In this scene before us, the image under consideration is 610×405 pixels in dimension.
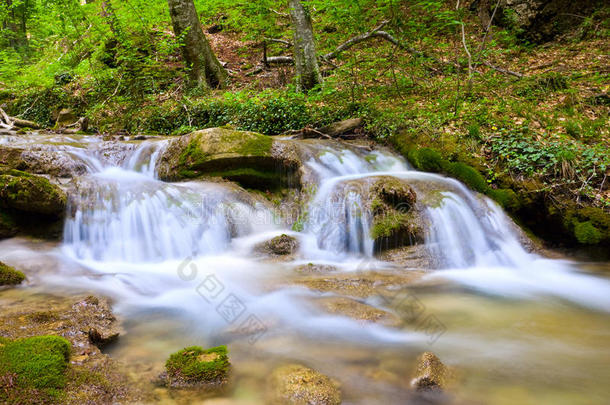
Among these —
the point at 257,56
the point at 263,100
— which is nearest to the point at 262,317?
the point at 263,100

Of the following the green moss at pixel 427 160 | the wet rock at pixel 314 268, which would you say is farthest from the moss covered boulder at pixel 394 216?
the green moss at pixel 427 160

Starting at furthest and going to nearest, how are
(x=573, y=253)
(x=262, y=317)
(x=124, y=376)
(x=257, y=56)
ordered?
(x=257, y=56)
(x=573, y=253)
(x=262, y=317)
(x=124, y=376)

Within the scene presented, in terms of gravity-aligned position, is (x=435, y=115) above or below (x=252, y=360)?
above

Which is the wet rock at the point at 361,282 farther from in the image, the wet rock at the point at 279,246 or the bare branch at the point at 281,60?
the bare branch at the point at 281,60

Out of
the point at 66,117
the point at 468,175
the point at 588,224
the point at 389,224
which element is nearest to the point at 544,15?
the point at 468,175

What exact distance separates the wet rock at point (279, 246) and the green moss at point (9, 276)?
285 centimetres

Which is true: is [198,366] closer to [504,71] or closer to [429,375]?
[429,375]

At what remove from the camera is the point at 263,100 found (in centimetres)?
976

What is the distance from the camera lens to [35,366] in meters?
1.88

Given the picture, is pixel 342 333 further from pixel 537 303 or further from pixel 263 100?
pixel 263 100

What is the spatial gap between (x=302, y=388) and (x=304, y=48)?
31.6 feet

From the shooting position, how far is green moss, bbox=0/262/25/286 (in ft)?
11.9

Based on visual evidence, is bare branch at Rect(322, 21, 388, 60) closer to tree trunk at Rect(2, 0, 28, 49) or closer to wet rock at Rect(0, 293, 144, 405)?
wet rock at Rect(0, 293, 144, 405)

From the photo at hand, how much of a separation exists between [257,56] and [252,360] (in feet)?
46.8
